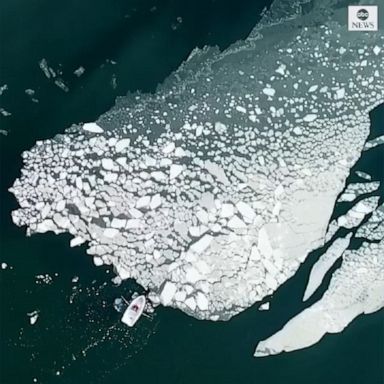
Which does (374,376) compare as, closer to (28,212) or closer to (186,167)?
(186,167)

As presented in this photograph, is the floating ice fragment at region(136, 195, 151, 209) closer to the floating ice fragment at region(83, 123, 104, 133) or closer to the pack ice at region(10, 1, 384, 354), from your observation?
the pack ice at region(10, 1, 384, 354)

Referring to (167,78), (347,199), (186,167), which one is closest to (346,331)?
(347,199)

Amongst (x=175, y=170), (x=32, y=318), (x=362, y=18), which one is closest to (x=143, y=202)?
(x=175, y=170)

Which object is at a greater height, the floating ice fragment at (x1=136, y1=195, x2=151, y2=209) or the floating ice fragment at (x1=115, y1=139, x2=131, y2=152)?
the floating ice fragment at (x1=115, y1=139, x2=131, y2=152)

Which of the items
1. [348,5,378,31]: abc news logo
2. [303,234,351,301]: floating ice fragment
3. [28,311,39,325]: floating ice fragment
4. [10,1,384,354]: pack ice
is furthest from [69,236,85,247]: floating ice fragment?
[348,5,378,31]: abc news logo

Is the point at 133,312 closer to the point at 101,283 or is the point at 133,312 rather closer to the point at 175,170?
the point at 101,283

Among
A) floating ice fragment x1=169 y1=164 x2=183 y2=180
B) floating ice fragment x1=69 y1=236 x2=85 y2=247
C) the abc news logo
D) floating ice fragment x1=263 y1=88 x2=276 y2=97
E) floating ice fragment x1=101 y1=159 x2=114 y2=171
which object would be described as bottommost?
floating ice fragment x1=69 y1=236 x2=85 y2=247
